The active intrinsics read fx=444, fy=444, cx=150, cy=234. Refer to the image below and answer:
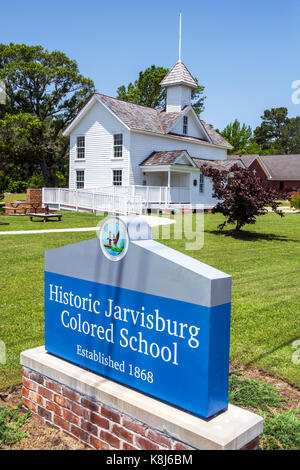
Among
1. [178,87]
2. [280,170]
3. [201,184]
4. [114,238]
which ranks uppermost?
[178,87]

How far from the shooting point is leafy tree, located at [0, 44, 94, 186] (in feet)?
119

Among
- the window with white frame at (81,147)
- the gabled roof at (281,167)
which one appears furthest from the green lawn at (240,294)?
the gabled roof at (281,167)

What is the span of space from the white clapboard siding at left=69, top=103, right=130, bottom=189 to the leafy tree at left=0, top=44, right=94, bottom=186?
786 centimetres

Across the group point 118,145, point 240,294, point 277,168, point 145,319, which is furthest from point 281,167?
point 145,319

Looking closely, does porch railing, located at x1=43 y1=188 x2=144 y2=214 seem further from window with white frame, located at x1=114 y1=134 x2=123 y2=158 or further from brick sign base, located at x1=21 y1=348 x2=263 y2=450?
brick sign base, located at x1=21 y1=348 x2=263 y2=450

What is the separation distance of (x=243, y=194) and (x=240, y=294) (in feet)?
25.7

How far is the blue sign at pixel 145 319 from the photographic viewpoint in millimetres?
Result: 2658

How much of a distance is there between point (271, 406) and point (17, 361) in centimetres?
254

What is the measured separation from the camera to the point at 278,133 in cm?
9900

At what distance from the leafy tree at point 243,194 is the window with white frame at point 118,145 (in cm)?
1328

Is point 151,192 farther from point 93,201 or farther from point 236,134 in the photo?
point 236,134

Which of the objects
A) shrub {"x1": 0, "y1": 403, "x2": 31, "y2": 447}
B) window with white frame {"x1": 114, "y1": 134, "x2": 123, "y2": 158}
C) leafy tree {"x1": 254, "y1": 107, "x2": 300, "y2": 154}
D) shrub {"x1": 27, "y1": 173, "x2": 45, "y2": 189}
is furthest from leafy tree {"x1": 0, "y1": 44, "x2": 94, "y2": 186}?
leafy tree {"x1": 254, "y1": 107, "x2": 300, "y2": 154}

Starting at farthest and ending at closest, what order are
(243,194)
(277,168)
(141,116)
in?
(277,168), (141,116), (243,194)
